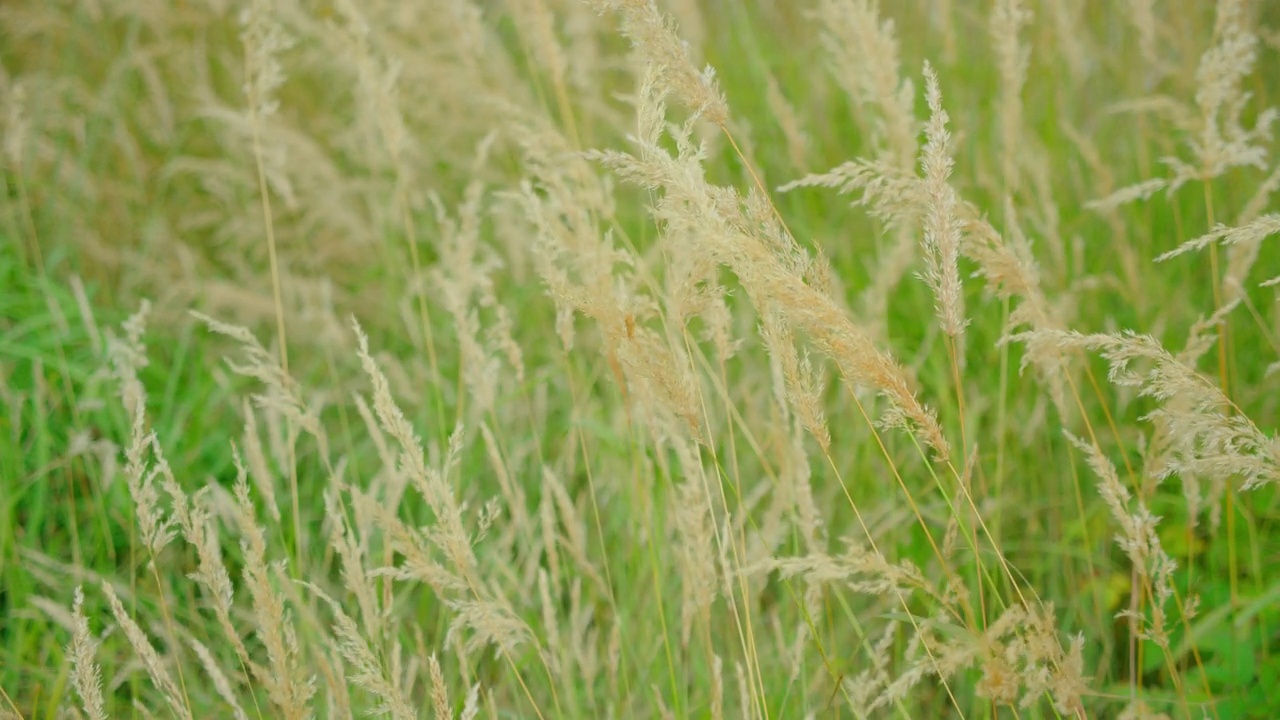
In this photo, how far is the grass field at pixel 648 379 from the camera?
1.36m

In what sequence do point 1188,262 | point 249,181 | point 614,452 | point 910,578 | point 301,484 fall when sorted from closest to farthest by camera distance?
1. point 910,578
2. point 614,452
3. point 301,484
4. point 1188,262
5. point 249,181

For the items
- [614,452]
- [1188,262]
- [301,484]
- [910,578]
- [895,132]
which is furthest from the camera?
[1188,262]

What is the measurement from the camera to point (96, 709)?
1.34 meters

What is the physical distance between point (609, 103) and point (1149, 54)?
2529mm

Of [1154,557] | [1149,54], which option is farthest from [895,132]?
[1154,557]

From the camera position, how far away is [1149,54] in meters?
2.44

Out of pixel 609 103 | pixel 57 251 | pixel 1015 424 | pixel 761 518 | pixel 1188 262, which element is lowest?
pixel 761 518

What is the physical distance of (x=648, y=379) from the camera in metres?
1.35

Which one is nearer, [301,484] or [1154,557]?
[1154,557]

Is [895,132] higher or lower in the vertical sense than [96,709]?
higher

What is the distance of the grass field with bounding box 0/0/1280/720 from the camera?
4.45ft

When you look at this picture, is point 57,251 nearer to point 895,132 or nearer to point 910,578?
point 895,132

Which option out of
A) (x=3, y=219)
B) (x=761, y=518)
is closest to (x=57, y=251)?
(x=3, y=219)

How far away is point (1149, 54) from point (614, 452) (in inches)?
68.5
